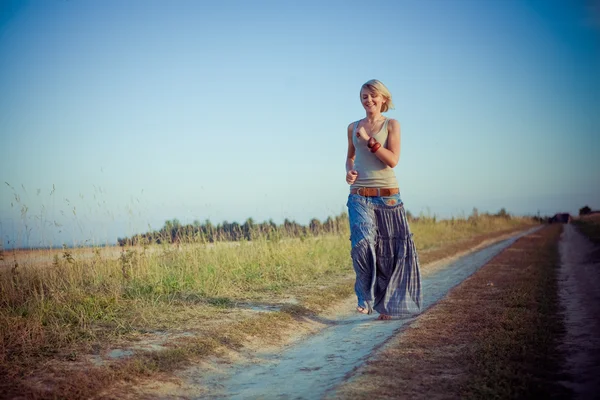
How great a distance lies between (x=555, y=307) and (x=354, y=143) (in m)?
3.13

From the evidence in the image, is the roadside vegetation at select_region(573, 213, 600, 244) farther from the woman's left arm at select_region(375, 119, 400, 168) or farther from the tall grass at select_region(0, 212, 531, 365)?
the woman's left arm at select_region(375, 119, 400, 168)

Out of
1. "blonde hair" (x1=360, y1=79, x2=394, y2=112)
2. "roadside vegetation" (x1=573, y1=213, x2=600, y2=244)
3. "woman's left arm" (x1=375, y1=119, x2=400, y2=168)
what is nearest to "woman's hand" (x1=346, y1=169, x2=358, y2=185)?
"woman's left arm" (x1=375, y1=119, x2=400, y2=168)

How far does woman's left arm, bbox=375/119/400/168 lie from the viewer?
469 cm

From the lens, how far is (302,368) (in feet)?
12.9

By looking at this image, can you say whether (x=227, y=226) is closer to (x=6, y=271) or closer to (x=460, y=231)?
(x=6, y=271)

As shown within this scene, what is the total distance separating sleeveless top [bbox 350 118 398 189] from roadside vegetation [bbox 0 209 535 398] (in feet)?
6.30

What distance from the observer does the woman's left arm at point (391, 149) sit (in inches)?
185

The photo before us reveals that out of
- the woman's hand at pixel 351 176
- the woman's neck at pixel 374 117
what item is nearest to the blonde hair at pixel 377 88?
the woman's neck at pixel 374 117

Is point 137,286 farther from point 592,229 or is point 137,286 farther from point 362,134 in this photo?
point 592,229

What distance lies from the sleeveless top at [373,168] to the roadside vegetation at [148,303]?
6.30 ft

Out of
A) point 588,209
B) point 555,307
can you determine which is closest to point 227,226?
point 555,307

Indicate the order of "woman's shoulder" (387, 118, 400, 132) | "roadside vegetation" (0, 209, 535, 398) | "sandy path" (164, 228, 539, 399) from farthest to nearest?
"woman's shoulder" (387, 118, 400, 132), "roadside vegetation" (0, 209, 535, 398), "sandy path" (164, 228, 539, 399)

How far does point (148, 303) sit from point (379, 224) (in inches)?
114

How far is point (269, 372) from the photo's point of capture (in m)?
3.91
